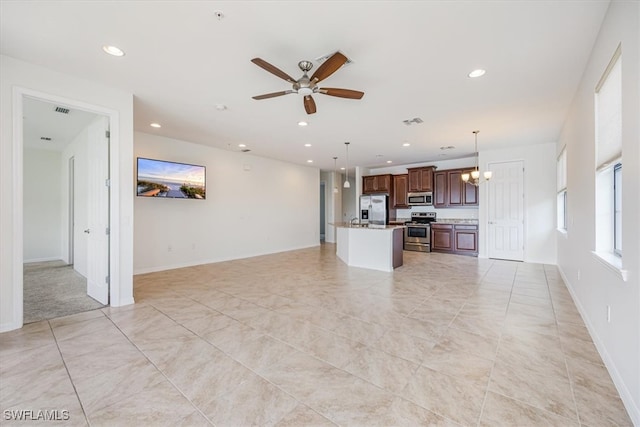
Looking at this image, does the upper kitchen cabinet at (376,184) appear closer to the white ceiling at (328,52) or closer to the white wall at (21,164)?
the white ceiling at (328,52)

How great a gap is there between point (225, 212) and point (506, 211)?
708cm

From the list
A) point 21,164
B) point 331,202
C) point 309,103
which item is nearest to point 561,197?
point 309,103

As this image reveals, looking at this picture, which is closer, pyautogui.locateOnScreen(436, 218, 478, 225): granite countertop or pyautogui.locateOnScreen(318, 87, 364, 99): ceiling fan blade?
pyautogui.locateOnScreen(318, 87, 364, 99): ceiling fan blade

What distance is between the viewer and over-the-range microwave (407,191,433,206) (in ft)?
26.8

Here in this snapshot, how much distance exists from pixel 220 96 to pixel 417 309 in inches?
152

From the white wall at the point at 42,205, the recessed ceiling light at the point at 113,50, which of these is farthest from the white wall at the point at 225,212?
the white wall at the point at 42,205

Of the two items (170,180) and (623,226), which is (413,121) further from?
(170,180)

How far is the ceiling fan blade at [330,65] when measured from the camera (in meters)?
2.23

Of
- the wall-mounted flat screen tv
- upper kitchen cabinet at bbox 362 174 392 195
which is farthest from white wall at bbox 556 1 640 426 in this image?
the wall-mounted flat screen tv

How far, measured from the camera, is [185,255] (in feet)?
19.9

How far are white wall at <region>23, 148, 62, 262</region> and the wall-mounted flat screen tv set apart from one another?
148 inches

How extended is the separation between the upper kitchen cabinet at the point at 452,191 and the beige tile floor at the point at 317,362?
388cm

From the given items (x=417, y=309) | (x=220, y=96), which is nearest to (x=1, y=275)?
(x=220, y=96)

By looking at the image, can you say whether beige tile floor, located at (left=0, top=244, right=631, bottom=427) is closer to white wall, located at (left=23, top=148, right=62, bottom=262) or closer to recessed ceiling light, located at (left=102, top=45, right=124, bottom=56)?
recessed ceiling light, located at (left=102, top=45, right=124, bottom=56)
